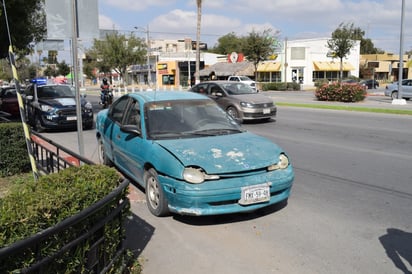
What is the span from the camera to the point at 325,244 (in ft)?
14.0

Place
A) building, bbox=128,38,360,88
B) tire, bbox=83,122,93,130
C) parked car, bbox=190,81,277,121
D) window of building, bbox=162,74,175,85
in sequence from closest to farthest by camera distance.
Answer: tire, bbox=83,122,93,130
parked car, bbox=190,81,277,121
building, bbox=128,38,360,88
window of building, bbox=162,74,175,85

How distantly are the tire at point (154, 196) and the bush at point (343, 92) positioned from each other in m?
22.1

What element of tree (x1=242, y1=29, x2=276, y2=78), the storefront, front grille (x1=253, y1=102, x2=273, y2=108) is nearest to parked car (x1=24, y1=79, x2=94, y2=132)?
front grille (x1=253, y1=102, x2=273, y2=108)

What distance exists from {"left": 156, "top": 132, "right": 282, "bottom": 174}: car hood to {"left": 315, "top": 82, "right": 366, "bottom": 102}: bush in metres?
21.4

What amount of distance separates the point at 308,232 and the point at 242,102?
1038 cm

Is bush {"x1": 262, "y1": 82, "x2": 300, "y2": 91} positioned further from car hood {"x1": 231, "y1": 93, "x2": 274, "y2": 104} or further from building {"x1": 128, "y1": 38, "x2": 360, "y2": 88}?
car hood {"x1": 231, "y1": 93, "x2": 274, "y2": 104}

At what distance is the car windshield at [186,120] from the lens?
563cm

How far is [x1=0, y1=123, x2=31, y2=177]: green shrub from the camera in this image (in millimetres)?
6920

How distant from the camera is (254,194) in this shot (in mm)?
4625

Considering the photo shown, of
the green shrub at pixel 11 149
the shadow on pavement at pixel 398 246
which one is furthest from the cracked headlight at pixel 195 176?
the green shrub at pixel 11 149

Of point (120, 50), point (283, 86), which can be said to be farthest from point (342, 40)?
point (120, 50)

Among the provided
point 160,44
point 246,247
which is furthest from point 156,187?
point 160,44

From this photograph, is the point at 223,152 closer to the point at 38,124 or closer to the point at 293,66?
the point at 38,124

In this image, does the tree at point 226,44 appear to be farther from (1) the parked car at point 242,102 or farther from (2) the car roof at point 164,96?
(2) the car roof at point 164,96
